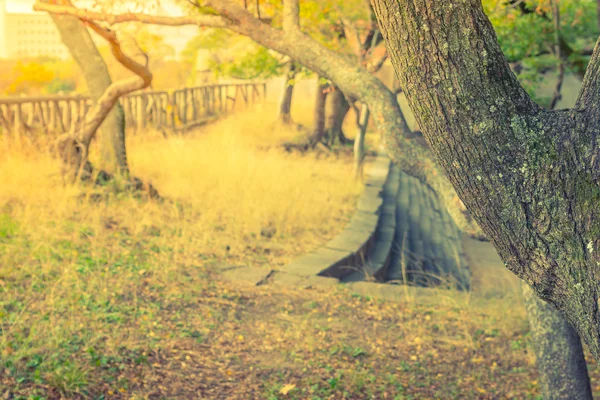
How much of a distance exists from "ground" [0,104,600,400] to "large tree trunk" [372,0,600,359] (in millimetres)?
2335

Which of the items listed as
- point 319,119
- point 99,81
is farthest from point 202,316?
point 319,119

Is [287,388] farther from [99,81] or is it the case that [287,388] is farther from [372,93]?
[99,81]

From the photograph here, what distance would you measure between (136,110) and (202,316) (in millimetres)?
10508

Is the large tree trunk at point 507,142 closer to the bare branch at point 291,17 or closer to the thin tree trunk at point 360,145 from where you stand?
the bare branch at point 291,17

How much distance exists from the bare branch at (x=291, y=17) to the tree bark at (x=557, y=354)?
7.10ft

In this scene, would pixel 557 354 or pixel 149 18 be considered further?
pixel 149 18

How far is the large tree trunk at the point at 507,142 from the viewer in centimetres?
200

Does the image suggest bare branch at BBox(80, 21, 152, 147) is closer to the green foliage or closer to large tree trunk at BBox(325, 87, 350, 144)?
the green foliage

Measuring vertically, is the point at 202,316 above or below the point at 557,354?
below

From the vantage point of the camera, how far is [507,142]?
2.06 m

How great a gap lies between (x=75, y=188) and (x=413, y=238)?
17.6ft

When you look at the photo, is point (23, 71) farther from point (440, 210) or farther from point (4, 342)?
point (4, 342)

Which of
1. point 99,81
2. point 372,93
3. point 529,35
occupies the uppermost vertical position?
point 529,35

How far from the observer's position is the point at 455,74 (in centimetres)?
208
